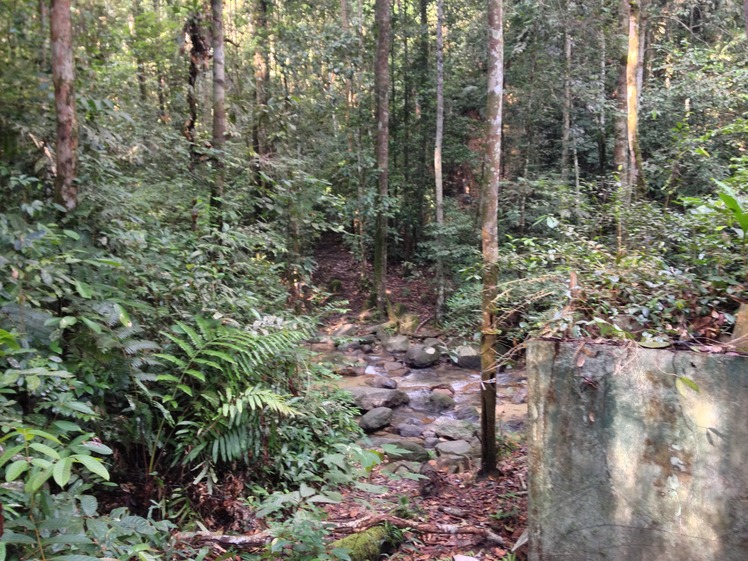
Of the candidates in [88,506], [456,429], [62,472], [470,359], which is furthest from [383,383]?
[62,472]

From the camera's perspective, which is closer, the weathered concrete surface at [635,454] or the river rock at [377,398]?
the weathered concrete surface at [635,454]

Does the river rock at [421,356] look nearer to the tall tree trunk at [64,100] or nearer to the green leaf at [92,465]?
the tall tree trunk at [64,100]

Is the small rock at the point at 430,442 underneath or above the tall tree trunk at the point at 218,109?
underneath

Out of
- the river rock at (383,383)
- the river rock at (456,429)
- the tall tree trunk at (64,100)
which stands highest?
the tall tree trunk at (64,100)

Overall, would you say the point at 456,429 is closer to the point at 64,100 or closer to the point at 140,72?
the point at 64,100

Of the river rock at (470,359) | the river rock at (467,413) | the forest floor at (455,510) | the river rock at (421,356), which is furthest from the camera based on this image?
the river rock at (421,356)

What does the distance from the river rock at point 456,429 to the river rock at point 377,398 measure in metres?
1.18

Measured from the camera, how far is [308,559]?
3.27 metres

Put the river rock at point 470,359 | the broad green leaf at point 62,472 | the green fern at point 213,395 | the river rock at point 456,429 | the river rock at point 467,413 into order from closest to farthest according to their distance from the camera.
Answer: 1. the broad green leaf at point 62,472
2. the green fern at point 213,395
3. the river rock at point 456,429
4. the river rock at point 467,413
5. the river rock at point 470,359

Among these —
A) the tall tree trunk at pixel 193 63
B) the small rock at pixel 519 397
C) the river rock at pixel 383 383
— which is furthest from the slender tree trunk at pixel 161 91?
the small rock at pixel 519 397

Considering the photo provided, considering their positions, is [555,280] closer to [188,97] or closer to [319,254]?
[188,97]

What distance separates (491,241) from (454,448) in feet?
11.7

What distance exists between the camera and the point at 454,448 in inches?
313

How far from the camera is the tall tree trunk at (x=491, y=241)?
5.95 m
